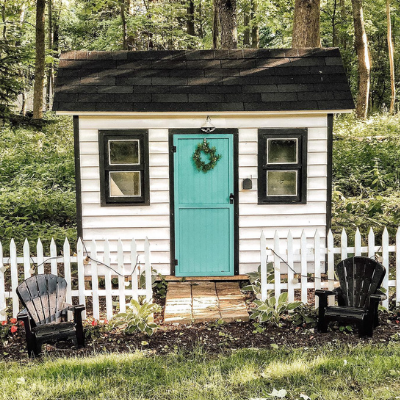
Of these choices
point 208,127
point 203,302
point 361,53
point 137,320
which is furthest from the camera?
point 361,53

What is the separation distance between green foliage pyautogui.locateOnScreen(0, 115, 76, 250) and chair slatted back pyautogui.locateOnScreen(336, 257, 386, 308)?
577 cm

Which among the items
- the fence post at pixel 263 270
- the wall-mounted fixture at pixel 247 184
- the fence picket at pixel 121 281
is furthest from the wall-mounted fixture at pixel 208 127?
the fence picket at pixel 121 281

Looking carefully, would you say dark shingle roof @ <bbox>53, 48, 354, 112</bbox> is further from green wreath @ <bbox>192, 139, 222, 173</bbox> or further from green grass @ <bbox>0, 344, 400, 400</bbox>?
green grass @ <bbox>0, 344, 400, 400</bbox>

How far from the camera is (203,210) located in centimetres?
725

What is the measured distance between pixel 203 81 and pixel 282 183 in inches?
75.5

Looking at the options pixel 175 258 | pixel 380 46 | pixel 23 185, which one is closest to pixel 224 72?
pixel 175 258

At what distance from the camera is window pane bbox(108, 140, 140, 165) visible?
7133mm

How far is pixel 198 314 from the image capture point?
604 cm

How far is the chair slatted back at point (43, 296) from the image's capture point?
17.2ft

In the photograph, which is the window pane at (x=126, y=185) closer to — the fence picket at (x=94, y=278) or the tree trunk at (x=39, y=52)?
the fence picket at (x=94, y=278)

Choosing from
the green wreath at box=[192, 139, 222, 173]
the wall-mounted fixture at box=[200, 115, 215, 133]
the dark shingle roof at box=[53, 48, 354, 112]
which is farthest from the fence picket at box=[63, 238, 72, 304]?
the wall-mounted fixture at box=[200, 115, 215, 133]

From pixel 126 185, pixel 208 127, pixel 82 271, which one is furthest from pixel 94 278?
pixel 208 127

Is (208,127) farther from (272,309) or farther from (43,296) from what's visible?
(43,296)

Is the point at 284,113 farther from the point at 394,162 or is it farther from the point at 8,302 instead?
the point at 394,162
